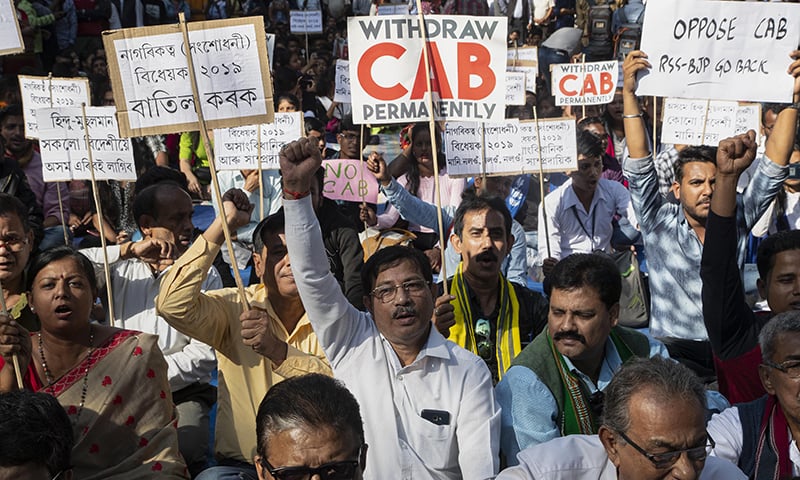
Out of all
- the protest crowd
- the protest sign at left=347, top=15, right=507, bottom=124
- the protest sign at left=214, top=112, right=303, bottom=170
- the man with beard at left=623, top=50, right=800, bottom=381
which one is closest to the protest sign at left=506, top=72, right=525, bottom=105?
the protest sign at left=214, top=112, right=303, bottom=170

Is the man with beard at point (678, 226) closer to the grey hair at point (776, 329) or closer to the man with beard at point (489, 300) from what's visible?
the man with beard at point (489, 300)

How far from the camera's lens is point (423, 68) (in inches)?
186

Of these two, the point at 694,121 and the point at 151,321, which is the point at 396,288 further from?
the point at 694,121

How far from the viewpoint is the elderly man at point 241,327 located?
352 centimetres

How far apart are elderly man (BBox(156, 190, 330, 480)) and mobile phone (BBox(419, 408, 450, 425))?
0.53 m

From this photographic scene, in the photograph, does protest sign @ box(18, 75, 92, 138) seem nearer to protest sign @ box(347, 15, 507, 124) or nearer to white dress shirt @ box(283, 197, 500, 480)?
protest sign @ box(347, 15, 507, 124)

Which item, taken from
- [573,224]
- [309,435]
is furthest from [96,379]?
[573,224]

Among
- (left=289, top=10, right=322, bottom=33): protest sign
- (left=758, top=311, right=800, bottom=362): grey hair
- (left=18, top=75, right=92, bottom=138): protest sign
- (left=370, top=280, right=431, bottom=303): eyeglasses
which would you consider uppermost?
(left=289, top=10, right=322, bottom=33): protest sign

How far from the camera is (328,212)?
5.50 meters

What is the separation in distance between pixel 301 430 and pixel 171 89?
2466 mm

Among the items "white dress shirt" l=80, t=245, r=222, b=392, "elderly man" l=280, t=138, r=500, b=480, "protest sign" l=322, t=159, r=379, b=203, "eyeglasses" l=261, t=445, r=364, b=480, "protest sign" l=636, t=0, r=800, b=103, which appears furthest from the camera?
"protest sign" l=322, t=159, r=379, b=203

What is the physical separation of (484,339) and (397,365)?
1.12m

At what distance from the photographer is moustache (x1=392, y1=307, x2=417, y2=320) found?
325 cm

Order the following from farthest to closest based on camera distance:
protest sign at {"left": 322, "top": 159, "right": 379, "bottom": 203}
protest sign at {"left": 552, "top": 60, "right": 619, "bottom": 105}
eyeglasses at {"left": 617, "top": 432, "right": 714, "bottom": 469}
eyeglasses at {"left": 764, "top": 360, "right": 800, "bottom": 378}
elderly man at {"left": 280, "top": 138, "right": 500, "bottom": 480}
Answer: protest sign at {"left": 552, "top": 60, "right": 619, "bottom": 105}
protest sign at {"left": 322, "top": 159, "right": 379, "bottom": 203}
elderly man at {"left": 280, "top": 138, "right": 500, "bottom": 480}
eyeglasses at {"left": 764, "top": 360, "right": 800, "bottom": 378}
eyeglasses at {"left": 617, "top": 432, "right": 714, "bottom": 469}
